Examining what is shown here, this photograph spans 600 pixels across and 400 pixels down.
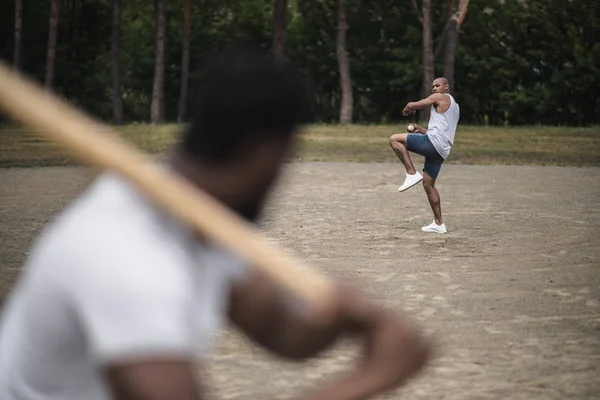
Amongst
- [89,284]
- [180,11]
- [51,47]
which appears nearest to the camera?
[89,284]

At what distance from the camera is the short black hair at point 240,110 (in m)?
2.00

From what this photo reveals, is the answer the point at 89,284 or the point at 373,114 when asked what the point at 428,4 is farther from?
the point at 89,284

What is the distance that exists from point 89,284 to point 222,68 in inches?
18.2

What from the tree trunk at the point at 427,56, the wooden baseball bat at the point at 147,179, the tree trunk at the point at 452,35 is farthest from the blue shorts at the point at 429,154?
the tree trunk at the point at 427,56

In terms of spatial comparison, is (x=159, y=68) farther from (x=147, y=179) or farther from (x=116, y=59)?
(x=147, y=179)

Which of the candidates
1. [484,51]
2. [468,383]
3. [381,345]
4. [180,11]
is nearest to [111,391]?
[381,345]

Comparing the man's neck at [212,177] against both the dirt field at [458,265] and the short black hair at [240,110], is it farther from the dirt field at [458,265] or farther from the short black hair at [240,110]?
the dirt field at [458,265]

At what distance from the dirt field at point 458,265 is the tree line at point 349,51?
23.7 metres

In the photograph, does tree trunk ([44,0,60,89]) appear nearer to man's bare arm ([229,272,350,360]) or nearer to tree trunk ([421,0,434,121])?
tree trunk ([421,0,434,121])

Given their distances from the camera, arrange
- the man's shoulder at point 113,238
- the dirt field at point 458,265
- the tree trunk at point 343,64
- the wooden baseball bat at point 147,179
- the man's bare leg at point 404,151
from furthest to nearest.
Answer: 1. the tree trunk at point 343,64
2. the man's bare leg at point 404,151
3. the dirt field at point 458,265
4. the man's shoulder at point 113,238
5. the wooden baseball bat at point 147,179

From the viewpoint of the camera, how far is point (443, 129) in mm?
11672

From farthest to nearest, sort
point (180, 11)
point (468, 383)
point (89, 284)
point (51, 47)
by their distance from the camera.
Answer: point (180, 11) < point (51, 47) < point (468, 383) < point (89, 284)

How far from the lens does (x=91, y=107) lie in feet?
159

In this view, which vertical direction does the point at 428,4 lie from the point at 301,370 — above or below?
above
